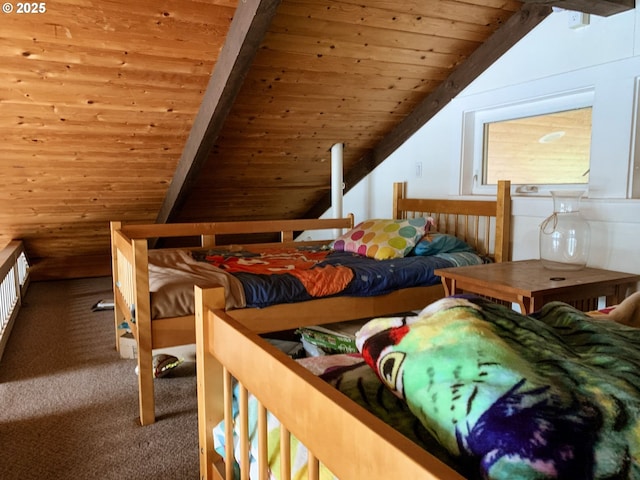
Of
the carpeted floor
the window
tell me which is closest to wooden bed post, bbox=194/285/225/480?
the carpeted floor

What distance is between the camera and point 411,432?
2.48 ft

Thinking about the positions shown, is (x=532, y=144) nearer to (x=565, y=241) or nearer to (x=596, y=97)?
(x=596, y=97)

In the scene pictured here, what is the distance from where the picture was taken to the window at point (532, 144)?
2.34 meters

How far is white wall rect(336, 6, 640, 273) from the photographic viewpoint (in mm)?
1996

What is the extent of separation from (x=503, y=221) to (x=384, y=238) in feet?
2.08

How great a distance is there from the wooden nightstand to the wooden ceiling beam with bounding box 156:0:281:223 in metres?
1.31

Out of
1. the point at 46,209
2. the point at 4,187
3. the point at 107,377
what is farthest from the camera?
the point at 46,209

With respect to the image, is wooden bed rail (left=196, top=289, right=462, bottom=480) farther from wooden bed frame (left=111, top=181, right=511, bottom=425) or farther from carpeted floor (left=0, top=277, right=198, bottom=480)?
wooden bed frame (left=111, top=181, right=511, bottom=425)

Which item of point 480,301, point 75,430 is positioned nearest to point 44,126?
point 75,430

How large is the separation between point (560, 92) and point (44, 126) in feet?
9.04

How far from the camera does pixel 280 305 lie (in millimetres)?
2115

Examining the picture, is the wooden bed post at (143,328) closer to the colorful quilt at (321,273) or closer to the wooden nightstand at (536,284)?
the colorful quilt at (321,273)

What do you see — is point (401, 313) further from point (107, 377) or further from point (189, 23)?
point (189, 23)

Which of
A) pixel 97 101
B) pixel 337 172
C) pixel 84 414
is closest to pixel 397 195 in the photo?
pixel 337 172
